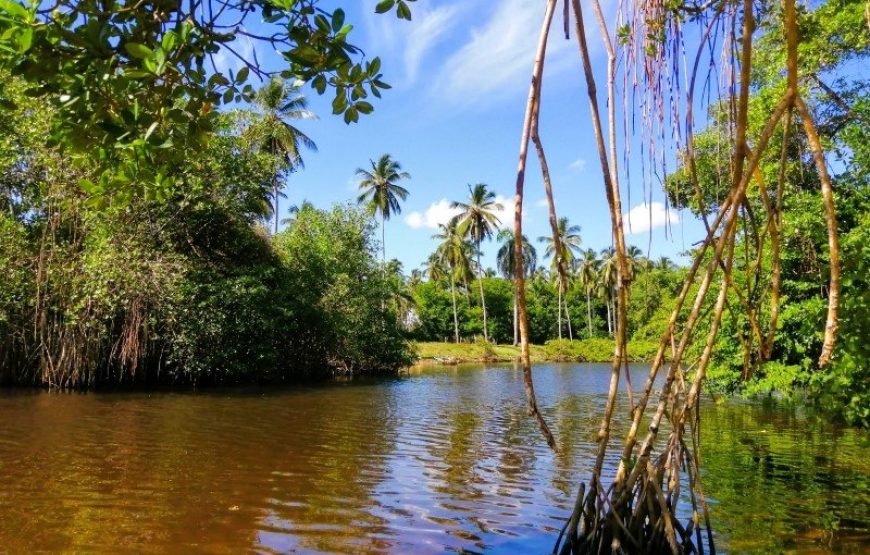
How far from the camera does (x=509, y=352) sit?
5525 centimetres

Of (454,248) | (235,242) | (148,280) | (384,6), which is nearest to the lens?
(384,6)

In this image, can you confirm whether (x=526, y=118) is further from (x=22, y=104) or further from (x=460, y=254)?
(x=460, y=254)

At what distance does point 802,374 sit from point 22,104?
59.5 feet

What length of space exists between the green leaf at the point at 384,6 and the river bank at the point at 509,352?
43.1 metres

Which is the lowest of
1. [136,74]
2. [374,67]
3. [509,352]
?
[509,352]

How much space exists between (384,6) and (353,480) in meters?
6.28

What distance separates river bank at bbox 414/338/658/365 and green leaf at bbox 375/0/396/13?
4313 cm

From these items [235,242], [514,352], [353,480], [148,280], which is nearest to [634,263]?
[235,242]

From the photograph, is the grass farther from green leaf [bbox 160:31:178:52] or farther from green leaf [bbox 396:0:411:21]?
green leaf [bbox 160:31:178:52]

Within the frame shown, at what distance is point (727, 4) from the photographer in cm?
251

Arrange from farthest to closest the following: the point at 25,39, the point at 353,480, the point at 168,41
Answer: the point at 353,480 < the point at 168,41 < the point at 25,39

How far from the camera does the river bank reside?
49.6m

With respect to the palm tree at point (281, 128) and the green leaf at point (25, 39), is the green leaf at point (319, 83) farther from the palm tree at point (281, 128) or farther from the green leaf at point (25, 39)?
the palm tree at point (281, 128)

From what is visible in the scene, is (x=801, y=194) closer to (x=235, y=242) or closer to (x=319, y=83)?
(x=319, y=83)
